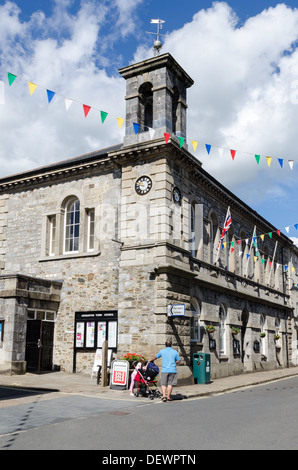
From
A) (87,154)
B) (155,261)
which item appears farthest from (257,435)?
(87,154)

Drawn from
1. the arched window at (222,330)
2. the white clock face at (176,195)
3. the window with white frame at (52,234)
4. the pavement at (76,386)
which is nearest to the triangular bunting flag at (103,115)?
the white clock face at (176,195)

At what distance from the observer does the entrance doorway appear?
17.0m

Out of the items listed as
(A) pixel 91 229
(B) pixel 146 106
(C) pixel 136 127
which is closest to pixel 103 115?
(C) pixel 136 127

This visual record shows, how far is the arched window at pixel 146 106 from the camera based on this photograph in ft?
60.3

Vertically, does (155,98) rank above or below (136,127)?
above

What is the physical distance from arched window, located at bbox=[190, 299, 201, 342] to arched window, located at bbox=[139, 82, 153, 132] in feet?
23.8

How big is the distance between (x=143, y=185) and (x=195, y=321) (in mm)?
6000

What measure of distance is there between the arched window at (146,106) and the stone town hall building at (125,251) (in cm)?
5

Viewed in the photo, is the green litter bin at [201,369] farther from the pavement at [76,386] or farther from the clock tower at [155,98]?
the clock tower at [155,98]

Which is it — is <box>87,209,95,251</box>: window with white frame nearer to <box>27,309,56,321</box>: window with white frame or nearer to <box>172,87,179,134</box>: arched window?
<box>27,309,56,321</box>: window with white frame

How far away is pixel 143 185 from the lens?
17.3m

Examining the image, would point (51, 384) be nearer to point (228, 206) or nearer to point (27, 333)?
point (27, 333)

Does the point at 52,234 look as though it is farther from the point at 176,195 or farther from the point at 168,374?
the point at 168,374

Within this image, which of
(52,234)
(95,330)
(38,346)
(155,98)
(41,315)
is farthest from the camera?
(52,234)
